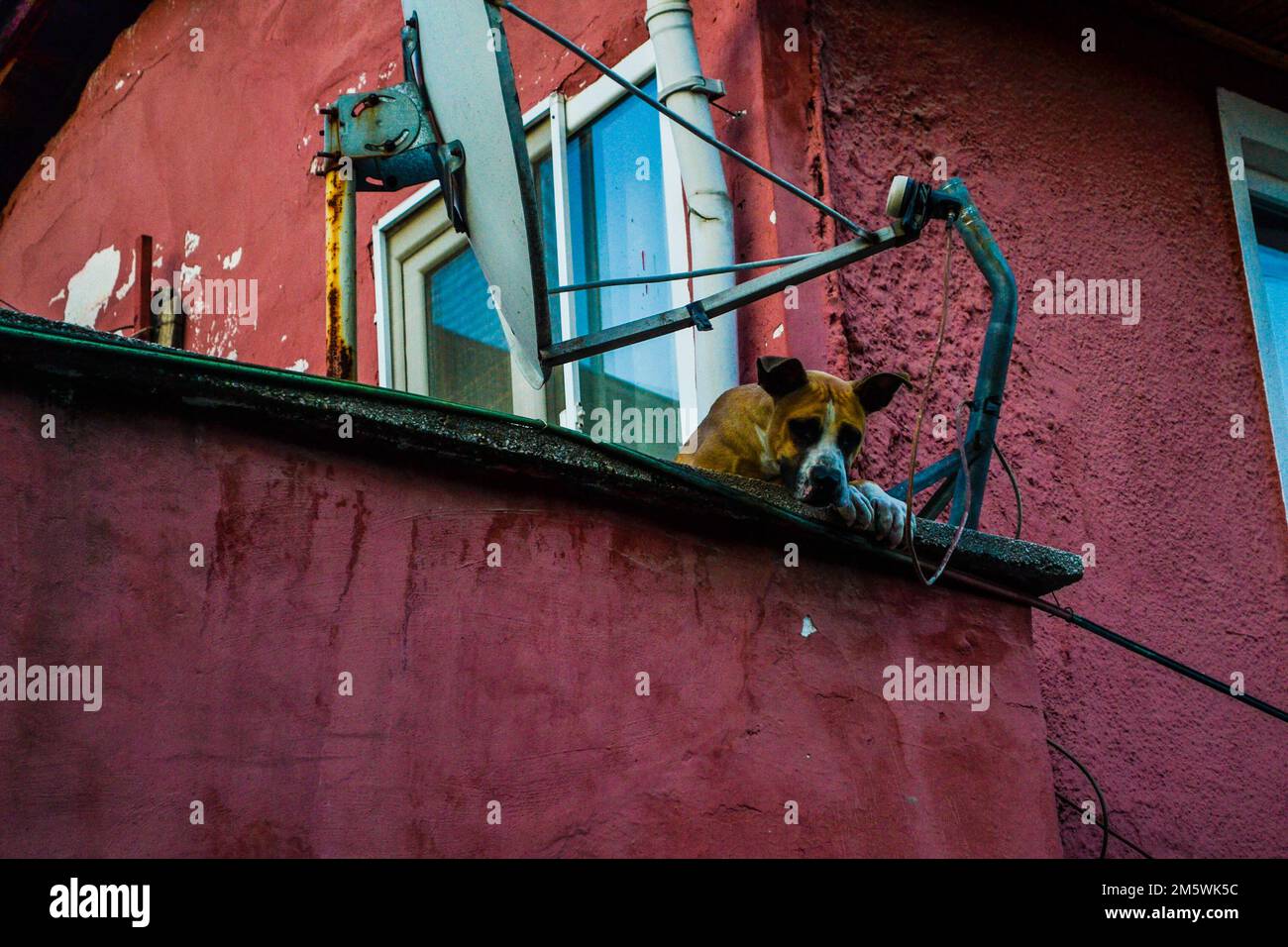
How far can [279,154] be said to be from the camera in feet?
21.8

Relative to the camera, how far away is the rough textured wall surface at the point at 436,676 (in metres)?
2.78

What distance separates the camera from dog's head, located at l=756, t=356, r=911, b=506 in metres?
3.96

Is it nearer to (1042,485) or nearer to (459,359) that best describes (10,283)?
(459,359)

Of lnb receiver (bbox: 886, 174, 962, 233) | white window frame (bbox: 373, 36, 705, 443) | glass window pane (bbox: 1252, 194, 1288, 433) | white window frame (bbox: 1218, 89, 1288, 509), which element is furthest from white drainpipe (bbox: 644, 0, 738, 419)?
glass window pane (bbox: 1252, 194, 1288, 433)

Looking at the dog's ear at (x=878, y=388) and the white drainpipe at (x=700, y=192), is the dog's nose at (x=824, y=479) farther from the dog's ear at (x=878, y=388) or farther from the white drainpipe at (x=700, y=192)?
the white drainpipe at (x=700, y=192)

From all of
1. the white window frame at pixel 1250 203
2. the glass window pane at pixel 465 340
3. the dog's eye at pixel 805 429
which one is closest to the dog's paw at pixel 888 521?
the dog's eye at pixel 805 429

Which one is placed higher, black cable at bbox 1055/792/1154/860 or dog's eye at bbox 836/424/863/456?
dog's eye at bbox 836/424/863/456

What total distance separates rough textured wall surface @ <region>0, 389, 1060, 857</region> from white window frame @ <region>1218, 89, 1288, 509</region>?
2.31m

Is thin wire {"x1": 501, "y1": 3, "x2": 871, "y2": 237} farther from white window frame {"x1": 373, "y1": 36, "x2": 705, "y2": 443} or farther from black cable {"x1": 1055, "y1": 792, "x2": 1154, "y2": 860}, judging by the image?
black cable {"x1": 1055, "y1": 792, "x2": 1154, "y2": 860}

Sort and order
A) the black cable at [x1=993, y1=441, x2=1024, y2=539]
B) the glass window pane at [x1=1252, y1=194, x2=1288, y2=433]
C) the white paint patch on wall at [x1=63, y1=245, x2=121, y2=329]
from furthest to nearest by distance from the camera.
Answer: the white paint patch on wall at [x1=63, y1=245, x2=121, y2=329], the glass window pane at [x1=1252, y1=194, x2=1288, y2=433], the black cable at [x1=993, y1=441, x2=1024, y2=539]

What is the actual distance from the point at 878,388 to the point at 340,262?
4.72 feet

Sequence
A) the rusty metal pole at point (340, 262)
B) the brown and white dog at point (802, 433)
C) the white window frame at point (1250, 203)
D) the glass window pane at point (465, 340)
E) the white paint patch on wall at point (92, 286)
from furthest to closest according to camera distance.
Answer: the white paint patch on wall at point (92, 286) < the glass window pane at point (465, 340) < the white window frame at point (1250, 203) < the rusty metal pole at point (340, 262) < the brown and white dog at point (802, 433)

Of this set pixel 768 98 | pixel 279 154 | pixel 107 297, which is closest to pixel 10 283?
pixel 107 297

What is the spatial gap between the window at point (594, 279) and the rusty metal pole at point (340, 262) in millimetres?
1088
